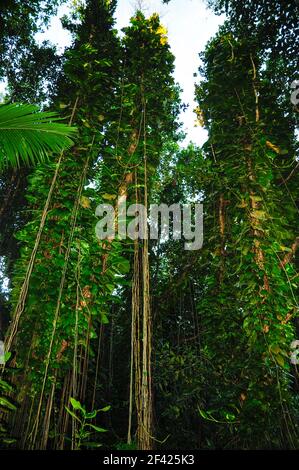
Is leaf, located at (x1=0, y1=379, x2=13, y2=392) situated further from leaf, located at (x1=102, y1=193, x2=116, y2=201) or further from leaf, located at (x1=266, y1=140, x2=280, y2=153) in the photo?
leaf, located at (x1=266, y1=140, x2=280, y2=153)

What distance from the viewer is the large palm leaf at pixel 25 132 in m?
1.28

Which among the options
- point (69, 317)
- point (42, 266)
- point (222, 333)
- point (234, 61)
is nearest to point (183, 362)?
point (222, 333)

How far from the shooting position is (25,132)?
4.41 ft

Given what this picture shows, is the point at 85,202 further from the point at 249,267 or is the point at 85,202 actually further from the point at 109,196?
the point at 249,267

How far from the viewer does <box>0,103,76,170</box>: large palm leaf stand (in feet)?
4.21

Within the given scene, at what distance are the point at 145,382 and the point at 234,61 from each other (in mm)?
3366

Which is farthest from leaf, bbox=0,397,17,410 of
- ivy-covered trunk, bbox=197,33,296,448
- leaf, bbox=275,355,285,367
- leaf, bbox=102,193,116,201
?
leaf, bbox=102,193,116,201

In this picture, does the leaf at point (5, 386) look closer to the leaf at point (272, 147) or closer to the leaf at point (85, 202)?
the leaf at point (85, 202)

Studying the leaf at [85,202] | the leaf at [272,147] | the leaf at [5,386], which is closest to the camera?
the leaf at [5,386]

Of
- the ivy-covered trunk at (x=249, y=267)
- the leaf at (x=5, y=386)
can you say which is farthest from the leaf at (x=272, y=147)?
the leaf at (x=5, y=386)

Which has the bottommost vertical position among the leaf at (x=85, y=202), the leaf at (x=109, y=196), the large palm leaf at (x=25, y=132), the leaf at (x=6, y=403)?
the leaf at (x=6, y=403)

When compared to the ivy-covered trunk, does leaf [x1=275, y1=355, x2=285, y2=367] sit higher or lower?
lower
